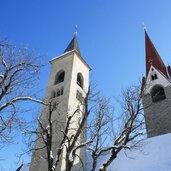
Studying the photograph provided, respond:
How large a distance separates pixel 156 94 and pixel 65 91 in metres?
7.94

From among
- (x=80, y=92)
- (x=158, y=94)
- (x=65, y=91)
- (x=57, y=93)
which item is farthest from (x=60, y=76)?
(x=158, y=94)

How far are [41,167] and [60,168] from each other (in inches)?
74.7

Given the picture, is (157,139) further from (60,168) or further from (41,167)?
(41,167)

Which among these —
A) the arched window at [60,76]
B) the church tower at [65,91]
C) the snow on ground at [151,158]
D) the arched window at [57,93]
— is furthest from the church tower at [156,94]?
the arched window at [60,76]

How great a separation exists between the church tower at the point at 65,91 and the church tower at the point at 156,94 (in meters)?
5.99

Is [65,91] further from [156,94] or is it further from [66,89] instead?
[156,94]

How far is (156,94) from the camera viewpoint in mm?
18516

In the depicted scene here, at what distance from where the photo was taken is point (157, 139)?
1563 centimetres

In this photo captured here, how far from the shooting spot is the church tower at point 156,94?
18750 mm

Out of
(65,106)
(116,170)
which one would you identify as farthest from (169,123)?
(65,106)

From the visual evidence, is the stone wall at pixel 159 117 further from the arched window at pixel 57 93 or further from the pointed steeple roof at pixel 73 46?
the pointed steeple roof at pixel 73 46

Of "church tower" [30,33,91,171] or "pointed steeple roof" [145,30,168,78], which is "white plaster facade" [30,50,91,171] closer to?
"church tower" [30,33,91,171]

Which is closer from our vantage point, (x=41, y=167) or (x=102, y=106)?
(x=102, y=106)

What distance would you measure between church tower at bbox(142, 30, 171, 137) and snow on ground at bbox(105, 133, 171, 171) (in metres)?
2.49
